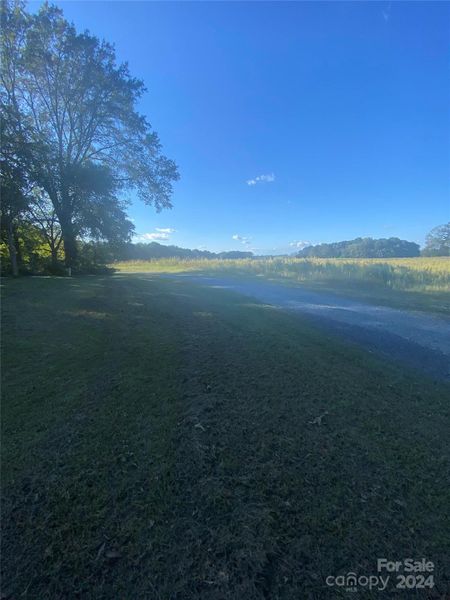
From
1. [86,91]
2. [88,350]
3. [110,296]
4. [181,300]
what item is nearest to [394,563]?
[88,350]

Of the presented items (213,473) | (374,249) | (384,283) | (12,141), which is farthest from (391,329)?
(374,249)

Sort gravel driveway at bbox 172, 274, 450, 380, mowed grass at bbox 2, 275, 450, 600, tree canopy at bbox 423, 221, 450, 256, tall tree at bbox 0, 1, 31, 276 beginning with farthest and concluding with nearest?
tree canopy at bbox 423, 221, 450, 256 → tall tree at bbox 0, 1, 31, 276 → gravel driveway at bbox 172, 274, 450, 380 → mowed grass at bbox 2, 275, 450, 600

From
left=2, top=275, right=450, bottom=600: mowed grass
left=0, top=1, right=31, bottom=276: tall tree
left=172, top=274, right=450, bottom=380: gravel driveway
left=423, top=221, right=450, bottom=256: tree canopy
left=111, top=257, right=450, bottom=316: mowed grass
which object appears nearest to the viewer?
left=2, top=275, right=450, bottom=600: mowed grass

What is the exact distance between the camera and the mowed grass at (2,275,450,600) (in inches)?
55.9

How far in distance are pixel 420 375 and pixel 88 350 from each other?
16.8ft

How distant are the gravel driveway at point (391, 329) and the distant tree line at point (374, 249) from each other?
53.9 m

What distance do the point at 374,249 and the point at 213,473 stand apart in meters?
70.7

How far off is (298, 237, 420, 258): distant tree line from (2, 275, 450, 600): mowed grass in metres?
59.7

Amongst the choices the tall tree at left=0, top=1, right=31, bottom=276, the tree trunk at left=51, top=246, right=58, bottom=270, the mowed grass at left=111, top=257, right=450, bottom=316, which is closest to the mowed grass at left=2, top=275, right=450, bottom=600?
the mowed grass at left=111, top=257, right=450, bottom=316

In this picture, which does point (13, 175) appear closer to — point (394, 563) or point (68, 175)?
point (68, 175)

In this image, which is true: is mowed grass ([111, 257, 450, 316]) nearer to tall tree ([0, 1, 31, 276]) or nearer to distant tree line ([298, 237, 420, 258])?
tall tree ([0, 1, 31, 276])

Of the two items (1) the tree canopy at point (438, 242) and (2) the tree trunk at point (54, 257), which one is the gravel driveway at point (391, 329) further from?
(1) the tree canopy at point (438, 242)

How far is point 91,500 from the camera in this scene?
1.81 m

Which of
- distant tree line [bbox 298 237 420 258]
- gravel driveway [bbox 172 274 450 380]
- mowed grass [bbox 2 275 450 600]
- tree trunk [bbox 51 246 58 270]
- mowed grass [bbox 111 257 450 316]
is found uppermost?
distant tree line [bbox 298 237 420 258]
